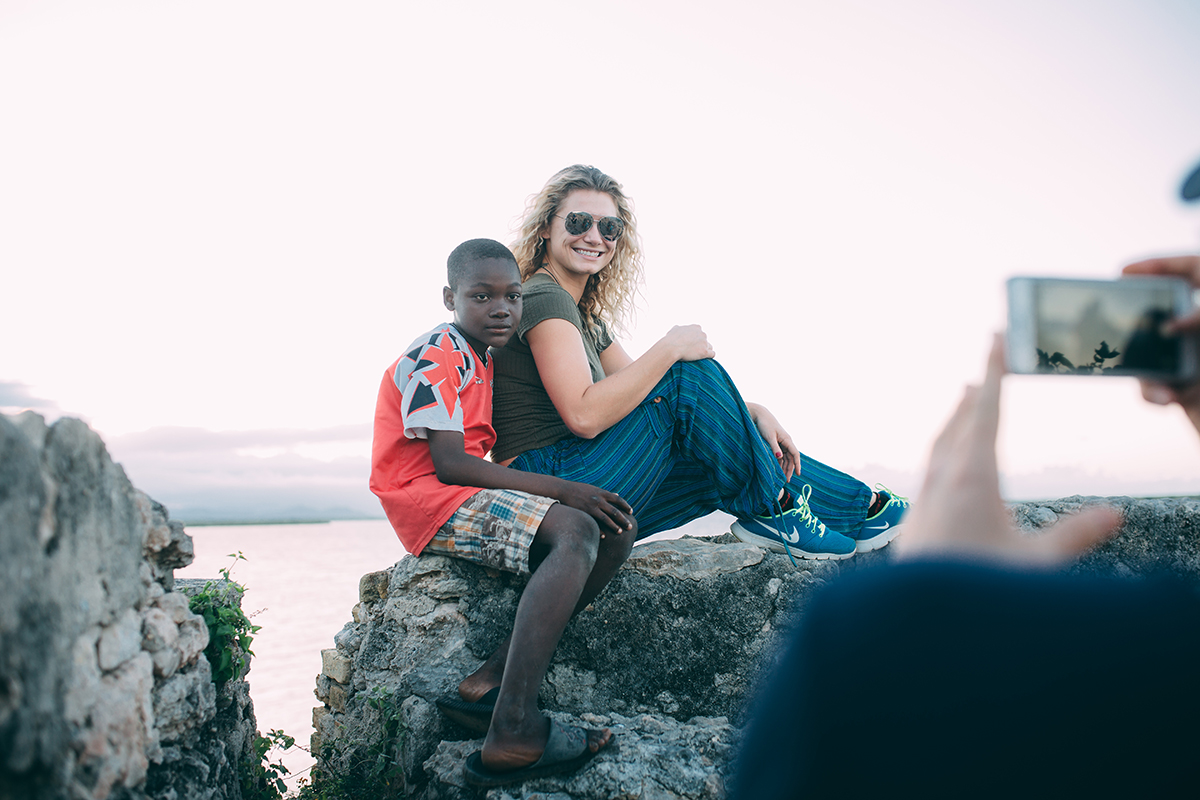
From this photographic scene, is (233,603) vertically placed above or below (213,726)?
above

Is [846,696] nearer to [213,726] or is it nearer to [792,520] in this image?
[213,726]

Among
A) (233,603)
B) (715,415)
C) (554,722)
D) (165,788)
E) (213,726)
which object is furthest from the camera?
(715,415)

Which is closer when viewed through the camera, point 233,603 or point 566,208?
point 233,603

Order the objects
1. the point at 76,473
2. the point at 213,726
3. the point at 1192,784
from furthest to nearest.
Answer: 1. the point at 213,726
2. the point at 76,473
3. the point at 1192,784

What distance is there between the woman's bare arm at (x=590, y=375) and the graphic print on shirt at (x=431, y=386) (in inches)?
12.9

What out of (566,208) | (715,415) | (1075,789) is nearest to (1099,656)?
(1075,789)

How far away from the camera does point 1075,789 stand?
0.53 meters

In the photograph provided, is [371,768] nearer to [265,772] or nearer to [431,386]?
[265,772]

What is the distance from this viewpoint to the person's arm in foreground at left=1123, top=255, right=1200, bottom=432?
0.77 metres

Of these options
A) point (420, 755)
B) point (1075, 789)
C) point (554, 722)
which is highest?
point (1075, 789)

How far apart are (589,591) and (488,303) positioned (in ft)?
3.63

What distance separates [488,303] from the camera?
259cm

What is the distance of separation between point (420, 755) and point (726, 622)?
1.11 metres

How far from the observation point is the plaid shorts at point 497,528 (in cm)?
207
